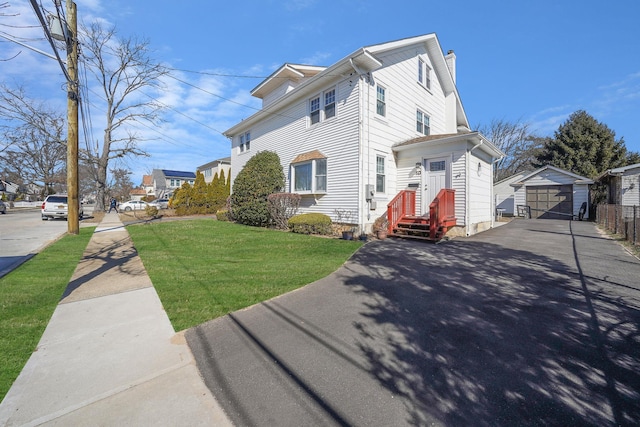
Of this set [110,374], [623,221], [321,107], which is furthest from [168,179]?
[623,221]

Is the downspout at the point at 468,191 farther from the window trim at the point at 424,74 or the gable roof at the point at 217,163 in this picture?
the gable roof at the point at 217,163

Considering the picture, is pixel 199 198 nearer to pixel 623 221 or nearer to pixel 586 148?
pixel 623 221

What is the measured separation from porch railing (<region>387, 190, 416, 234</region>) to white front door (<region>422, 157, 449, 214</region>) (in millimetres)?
491

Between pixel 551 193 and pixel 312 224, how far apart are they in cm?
1879

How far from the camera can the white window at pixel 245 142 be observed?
710 inches

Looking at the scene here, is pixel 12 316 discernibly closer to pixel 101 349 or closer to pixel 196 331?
pixel 101 349

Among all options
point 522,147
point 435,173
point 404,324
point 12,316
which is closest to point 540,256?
point 435,173

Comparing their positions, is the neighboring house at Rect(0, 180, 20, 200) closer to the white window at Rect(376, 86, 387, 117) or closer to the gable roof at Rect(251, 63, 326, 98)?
the gable roof at Rect(251, 63, 326, 98)

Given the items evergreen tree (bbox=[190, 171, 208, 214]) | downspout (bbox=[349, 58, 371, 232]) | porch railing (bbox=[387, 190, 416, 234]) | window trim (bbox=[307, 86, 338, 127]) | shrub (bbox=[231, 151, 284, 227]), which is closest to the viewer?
porch railing (bbox=[387, 190, 416, 234])

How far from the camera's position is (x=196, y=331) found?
3.39 meters

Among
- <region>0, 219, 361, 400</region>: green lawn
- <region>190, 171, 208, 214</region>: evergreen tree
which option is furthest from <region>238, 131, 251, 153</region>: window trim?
<region>0, 219, 361, 400</region>: green lawn

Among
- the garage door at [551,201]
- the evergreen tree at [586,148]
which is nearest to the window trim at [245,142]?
the garage door at [551,201]

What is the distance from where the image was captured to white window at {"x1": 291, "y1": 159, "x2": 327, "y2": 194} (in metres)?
12.0

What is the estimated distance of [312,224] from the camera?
1067 cm
